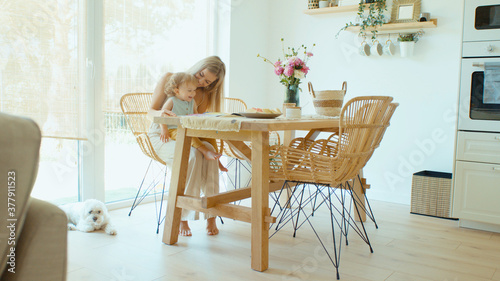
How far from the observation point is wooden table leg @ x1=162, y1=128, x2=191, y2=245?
2.35 m

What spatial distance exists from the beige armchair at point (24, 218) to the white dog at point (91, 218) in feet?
5.89

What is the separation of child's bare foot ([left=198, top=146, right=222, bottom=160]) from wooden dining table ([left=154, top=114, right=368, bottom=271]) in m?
0.11

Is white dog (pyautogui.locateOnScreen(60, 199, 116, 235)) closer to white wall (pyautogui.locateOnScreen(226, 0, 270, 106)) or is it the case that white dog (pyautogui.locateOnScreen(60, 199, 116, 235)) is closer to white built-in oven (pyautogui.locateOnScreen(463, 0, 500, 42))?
white wall (pyautogui.locateOnScreen(226, 0, 270, 106))

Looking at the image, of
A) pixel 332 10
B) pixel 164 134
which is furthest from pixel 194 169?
pixel 332 10

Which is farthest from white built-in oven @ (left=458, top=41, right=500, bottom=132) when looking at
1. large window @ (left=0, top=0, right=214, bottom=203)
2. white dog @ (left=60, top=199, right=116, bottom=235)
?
white dog @ (left=60, top=199, right=116, bottom=235)

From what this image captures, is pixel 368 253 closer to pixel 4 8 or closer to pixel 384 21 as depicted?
pixel 384 21

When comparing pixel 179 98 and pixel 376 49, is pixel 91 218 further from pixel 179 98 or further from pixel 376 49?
pixel 376 49

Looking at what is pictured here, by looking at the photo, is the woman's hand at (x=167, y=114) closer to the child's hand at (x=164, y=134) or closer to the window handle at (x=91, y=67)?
the child's hand at (x=164, y=134)

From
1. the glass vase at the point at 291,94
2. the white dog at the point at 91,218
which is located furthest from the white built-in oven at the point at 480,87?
the white dog at the point at 91,218

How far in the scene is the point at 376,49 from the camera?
3.66 m

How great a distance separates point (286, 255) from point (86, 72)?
5.55 ft

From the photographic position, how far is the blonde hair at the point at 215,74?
2684 mm

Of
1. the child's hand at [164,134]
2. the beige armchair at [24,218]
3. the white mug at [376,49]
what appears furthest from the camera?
the white mug at [376,49]

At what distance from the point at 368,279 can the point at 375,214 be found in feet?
4.29
